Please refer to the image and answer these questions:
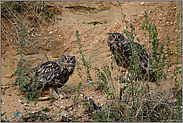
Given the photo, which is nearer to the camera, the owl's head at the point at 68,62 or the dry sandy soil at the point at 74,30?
the owl's head at the point at 68,62

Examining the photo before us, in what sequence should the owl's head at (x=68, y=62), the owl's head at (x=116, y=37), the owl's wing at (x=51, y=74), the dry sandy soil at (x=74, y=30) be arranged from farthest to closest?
the dry sandy soil at (x=74, y=30) < the owl's head at (x=116, y=37) < the owl's head at (x=68, y=62) < the owl's wing at (x=51, y=74)

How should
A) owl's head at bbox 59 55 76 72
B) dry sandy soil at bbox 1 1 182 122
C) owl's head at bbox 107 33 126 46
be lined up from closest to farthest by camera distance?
1. owl's head at bbox 59 55 76 72
2. owl's head at bbox 107 33 126 46
3. dry sandy soil at bbox 1 1 182 122

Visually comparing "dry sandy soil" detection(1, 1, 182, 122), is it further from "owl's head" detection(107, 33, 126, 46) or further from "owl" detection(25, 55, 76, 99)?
"owl" detection(25, 55, 76, 99)

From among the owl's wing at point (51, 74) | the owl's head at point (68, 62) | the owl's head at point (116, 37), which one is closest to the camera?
the owl's wing at point (51, 74)

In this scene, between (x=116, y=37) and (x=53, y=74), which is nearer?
(x=53, y=74)

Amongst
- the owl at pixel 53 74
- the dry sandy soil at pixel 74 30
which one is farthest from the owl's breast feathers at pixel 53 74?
the dry sandy soil at pixel 74 30

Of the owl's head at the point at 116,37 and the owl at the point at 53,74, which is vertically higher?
the owl's head at the point at 116,37

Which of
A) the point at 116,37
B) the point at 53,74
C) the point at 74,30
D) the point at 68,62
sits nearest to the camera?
the point at 53,74

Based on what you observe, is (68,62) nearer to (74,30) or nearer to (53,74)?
(53,74)

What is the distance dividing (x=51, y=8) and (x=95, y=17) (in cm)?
147

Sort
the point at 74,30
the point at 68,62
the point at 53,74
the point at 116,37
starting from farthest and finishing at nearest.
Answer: the point at 74,30 → the point at 116,37 → the point at 68,62 → the point at 53,74

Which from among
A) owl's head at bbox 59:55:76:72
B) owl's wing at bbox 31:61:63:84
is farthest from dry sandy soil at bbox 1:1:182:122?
owl's wing at bbox 31:61:63:84

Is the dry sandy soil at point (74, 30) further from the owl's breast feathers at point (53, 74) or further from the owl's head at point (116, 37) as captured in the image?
the owl's breast feathers at point (53, 74)

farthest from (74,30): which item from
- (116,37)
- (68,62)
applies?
(68,62)
